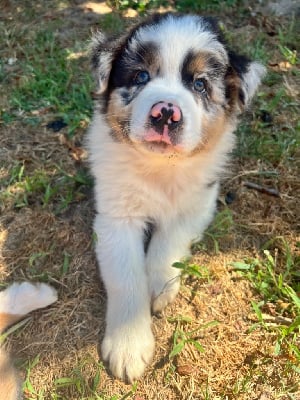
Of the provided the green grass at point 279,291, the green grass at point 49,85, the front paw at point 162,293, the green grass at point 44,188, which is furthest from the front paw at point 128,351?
the green grass at point 49,85

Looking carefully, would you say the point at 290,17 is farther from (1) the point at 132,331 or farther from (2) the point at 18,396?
(2) the point at 18,396

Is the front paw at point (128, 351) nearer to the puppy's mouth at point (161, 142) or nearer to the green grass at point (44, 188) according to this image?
the puppy's mouth at point (161, 142)

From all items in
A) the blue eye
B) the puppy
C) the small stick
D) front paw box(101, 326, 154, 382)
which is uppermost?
the blue eye

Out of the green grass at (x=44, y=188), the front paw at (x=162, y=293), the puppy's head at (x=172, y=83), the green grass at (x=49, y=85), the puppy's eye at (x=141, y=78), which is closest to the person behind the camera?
the puppy's head at (x=172, y=83)

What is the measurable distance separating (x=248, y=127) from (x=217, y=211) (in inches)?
40.4

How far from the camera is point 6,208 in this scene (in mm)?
3723

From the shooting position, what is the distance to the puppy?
289 cm

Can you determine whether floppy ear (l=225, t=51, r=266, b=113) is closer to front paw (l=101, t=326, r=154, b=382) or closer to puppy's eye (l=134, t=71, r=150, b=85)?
puppy's eye (l=134, t=71, r=150, b=85)

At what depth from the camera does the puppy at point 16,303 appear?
289cm

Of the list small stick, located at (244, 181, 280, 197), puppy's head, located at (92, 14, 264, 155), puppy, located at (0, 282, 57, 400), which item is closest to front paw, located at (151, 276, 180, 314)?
puppy, located at (0, 282, 57, 400)

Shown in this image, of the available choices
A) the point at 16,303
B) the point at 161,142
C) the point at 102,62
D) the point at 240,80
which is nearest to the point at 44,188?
the point at 16,303

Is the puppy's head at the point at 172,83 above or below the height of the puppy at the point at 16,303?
above

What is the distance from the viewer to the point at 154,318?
10.3 feet

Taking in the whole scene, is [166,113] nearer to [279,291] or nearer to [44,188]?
[279,291]
